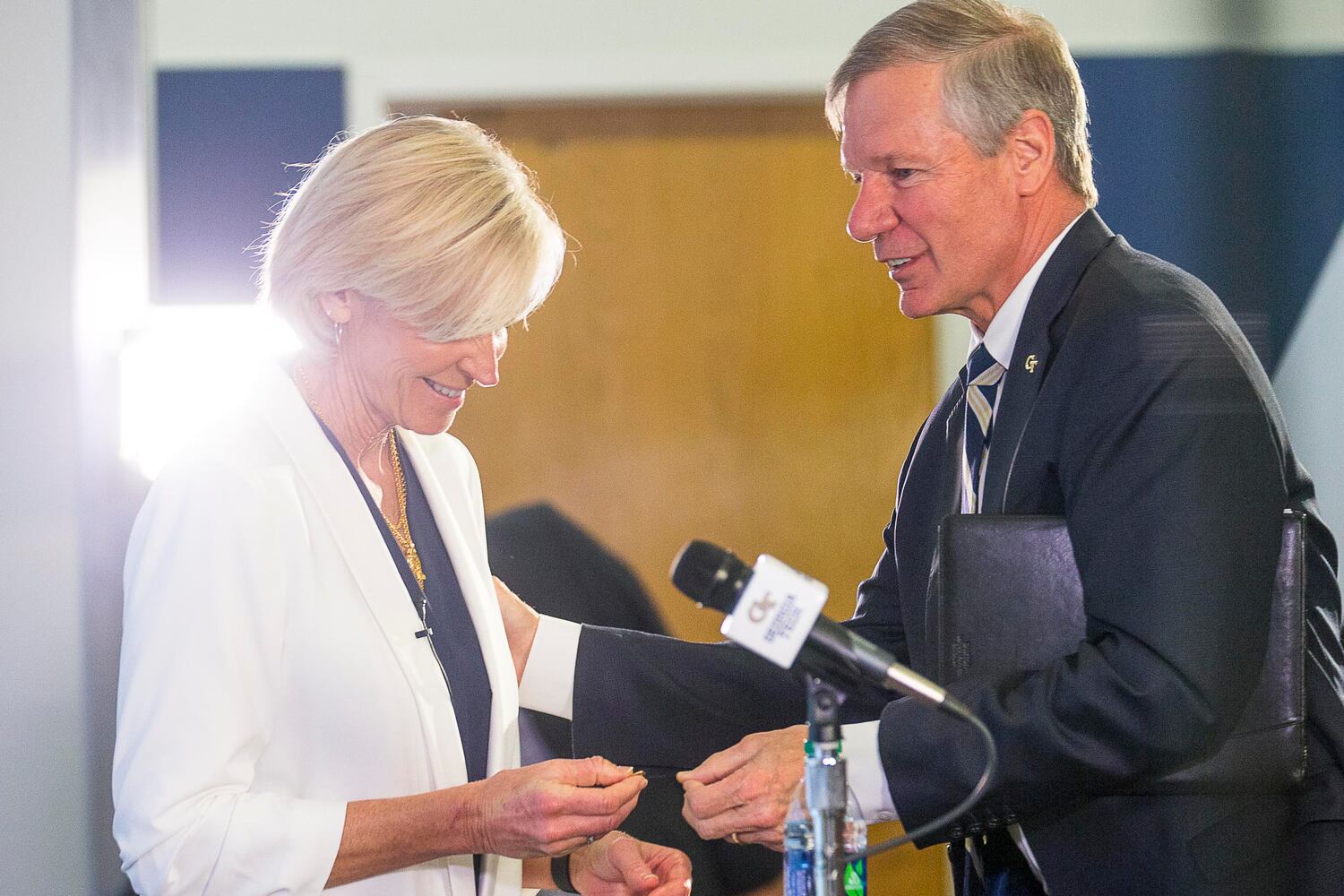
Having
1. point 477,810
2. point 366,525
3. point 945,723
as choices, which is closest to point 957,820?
point 945,723

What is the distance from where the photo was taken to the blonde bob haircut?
135 centimetres

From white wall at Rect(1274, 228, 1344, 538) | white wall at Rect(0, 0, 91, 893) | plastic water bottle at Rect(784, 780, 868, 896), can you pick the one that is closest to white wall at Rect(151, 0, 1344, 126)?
white wall at Rect(0, 0, 91, 893)

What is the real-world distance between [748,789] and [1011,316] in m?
0.64

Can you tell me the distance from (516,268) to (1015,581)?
2.09ft

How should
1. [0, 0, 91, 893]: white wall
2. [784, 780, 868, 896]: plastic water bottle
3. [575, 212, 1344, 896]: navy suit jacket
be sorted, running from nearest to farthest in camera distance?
1. [784, 780, 868, 896]: plastic water bottle
2. [575, 212, 1344, 896]: navy suit jacket
3. [0, 0, 91, 893]: white wall

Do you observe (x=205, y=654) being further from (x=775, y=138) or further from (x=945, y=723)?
(x=775, y=138)

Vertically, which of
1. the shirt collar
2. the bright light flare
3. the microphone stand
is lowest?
the microphone stand

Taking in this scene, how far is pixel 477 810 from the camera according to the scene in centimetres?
121

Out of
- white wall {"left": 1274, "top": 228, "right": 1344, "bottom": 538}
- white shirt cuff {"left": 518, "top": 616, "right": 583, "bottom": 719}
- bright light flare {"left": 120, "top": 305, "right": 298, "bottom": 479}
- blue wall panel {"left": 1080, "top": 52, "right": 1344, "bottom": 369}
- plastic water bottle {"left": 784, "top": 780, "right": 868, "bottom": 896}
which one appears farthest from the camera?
bright light flare {"left": 120, "top": 305, "right": 298, "bottom": 479}

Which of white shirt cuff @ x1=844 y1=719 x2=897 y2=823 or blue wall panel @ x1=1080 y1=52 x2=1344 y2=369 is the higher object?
blue wall panel @ x1=1080 y1=52 x2=1344 y2=369

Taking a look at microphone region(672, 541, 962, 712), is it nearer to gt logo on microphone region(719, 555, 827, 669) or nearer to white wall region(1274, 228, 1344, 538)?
gt logo on microphone region(719, 555, 827, 669)

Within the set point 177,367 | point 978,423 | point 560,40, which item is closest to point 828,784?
point 978,423

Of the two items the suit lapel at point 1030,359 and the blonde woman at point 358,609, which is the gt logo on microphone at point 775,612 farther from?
the suit lapel at point 1030,359

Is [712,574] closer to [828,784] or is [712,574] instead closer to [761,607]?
[761,607]
